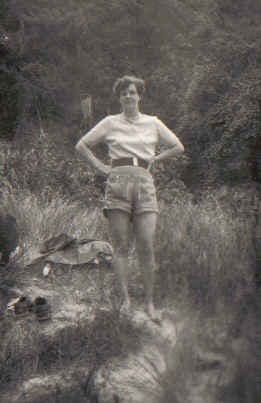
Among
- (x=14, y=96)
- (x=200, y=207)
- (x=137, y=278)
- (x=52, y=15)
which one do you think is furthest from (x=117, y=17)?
(x=137, y=278)

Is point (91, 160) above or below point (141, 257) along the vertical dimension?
above

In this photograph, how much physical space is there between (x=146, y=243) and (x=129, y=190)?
431 mm

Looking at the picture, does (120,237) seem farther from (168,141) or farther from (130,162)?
(168,141)

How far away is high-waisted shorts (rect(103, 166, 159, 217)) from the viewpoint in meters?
4.32

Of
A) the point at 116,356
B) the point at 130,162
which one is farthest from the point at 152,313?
the point at 130,162

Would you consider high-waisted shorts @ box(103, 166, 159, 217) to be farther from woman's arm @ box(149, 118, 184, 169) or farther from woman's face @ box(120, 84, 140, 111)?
woman's face @ box(120, 84, 140, 111)

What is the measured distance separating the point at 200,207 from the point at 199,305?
10.6 feet

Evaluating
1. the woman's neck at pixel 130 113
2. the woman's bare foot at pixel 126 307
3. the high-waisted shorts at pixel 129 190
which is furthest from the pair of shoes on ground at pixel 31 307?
the woman's neck at pixel 130 113

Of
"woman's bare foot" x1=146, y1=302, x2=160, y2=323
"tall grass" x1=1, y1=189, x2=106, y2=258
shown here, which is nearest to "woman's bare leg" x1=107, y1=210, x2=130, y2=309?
"woman's bare foot" x1=146, y1=302, x2=160, y2=323

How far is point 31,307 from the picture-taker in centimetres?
475

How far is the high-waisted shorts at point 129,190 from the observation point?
4316 millimetres

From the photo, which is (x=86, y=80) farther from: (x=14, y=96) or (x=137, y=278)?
(x=137, y=278)

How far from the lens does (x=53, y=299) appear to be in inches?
201

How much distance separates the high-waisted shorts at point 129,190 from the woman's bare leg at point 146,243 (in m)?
→ 0.07
